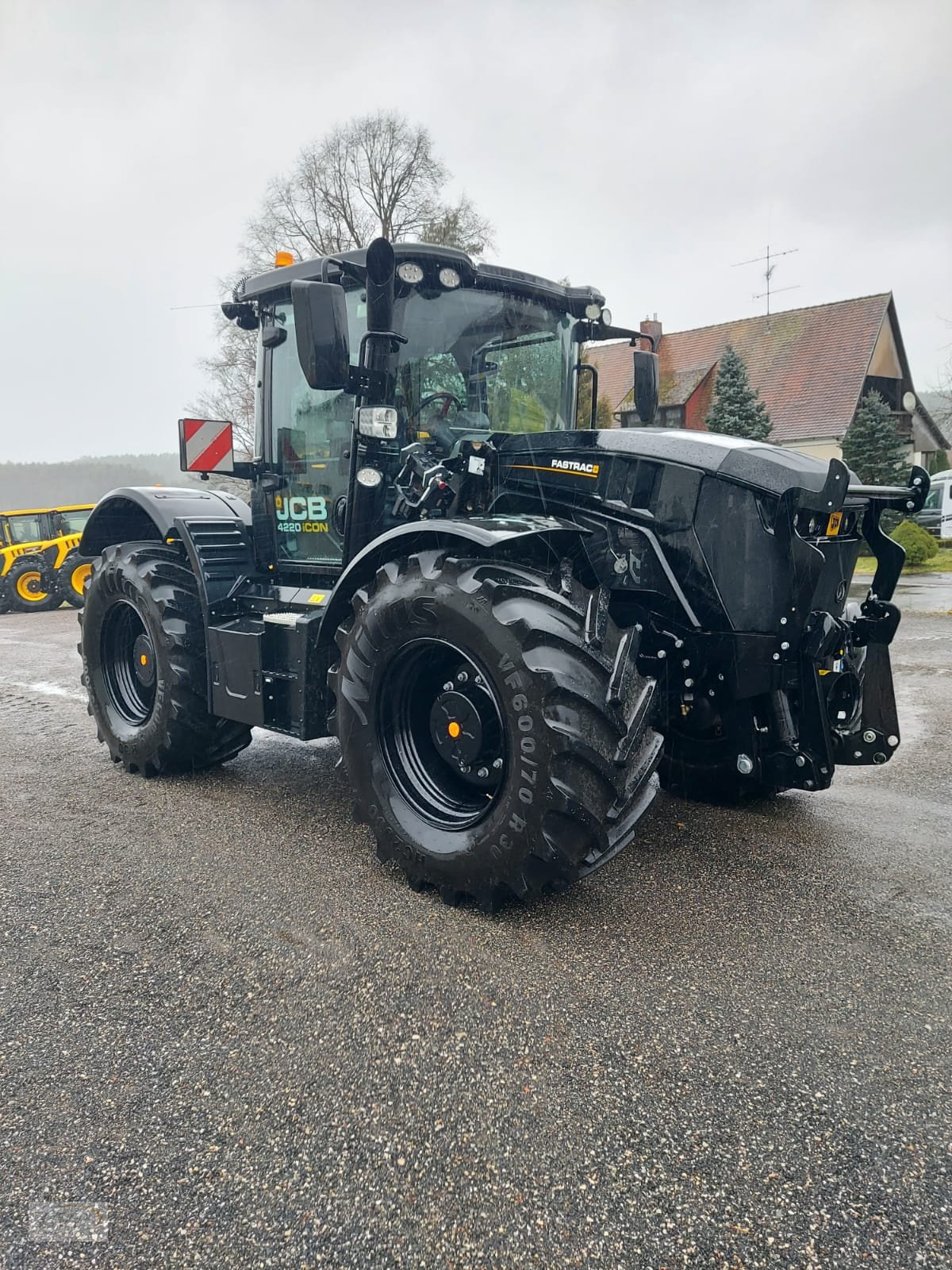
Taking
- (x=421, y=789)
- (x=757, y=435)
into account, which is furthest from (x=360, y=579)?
(x=757, y=435)

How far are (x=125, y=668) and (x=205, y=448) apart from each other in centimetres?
151

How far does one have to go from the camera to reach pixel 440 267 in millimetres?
3916

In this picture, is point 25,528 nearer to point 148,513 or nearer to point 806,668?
point 148,513

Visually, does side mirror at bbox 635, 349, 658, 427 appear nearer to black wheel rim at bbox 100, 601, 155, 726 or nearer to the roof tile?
black wheel rim at bbox 100, 601, 155, 726

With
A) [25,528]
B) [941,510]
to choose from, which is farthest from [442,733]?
[941,510]

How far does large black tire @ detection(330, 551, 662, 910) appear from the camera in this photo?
293cm

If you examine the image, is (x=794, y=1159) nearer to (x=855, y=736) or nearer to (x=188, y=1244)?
(x=188, y=1244)

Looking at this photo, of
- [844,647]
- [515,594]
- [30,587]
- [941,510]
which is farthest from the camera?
[941,510]

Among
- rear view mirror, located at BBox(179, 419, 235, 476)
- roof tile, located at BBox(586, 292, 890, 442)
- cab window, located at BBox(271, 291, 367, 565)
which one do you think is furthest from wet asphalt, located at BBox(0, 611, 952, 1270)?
roof tile, located at BBox(586, 292, 890, 442)

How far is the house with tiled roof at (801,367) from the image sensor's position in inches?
1126

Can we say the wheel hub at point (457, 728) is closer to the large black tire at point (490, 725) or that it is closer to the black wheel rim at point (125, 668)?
the large black tire at point (490, 725)

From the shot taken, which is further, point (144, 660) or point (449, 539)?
point (144, 660)

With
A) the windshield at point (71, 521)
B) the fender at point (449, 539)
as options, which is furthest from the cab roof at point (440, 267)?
the windshield at point (71, 521)

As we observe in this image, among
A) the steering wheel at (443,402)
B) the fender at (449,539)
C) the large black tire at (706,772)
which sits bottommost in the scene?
the large black tire at (706,772)
